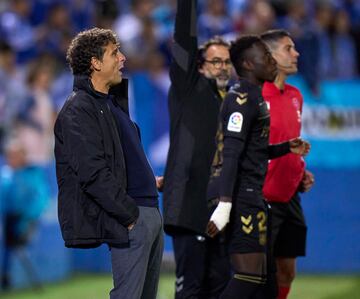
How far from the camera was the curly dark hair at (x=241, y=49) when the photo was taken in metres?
7.07

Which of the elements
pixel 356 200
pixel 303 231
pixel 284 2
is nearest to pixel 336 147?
pixel 356 200

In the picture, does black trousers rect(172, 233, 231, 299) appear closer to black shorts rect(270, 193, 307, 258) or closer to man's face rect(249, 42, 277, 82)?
black shorts rect(270, 193, 307, 258)

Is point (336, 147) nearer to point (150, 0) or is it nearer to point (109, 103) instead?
point (150, 0)

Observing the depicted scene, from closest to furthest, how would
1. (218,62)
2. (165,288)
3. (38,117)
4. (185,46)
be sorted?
(185,46) → (218,62) → (165,288) → (38,117)

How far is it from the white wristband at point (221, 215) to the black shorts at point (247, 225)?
18 cm

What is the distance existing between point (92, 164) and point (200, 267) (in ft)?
6.89

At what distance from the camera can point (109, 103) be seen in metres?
5.95

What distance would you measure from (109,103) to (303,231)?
2.48 meters

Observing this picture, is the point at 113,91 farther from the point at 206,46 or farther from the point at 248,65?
the point at 206,46

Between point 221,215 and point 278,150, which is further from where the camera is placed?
point 278,150

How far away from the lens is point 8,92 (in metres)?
12.5

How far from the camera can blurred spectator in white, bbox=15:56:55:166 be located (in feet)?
40.9

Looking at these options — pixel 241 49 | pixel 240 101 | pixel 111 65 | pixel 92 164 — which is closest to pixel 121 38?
pixel 241 49

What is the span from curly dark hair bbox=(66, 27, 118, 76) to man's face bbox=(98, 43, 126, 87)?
3cm
